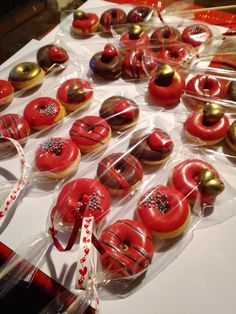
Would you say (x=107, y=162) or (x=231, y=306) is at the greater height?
(x=107, y=162)

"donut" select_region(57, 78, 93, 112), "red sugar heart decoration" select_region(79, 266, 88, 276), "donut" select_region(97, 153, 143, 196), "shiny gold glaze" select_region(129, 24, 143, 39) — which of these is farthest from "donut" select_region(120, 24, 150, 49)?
"red sugar heart decoration" select_region(79, 266, 88, 276)

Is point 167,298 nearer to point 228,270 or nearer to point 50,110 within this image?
point 228,270

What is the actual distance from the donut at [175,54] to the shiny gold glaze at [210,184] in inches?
26.7

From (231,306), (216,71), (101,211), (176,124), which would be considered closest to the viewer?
(231,306)

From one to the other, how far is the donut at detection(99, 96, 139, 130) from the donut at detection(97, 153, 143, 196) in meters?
0.19

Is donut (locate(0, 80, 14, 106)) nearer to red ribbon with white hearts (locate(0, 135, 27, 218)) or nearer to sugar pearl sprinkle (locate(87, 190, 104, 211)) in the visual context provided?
red ribbon with white hearts (locate(0, 135, 27, 218))

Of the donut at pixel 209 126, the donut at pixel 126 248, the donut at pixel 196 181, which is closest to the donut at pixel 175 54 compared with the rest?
the donut at pixel 209 126

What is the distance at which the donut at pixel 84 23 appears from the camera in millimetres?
1800

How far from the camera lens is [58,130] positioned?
135cm

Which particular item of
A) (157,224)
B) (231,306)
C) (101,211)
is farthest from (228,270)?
(101,211)

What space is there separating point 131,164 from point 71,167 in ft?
0.70

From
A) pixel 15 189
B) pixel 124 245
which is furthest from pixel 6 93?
pixel 124 245

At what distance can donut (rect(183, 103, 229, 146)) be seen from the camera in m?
1.20

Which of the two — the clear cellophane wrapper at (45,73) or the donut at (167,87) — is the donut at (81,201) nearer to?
the donut at (167,87)
